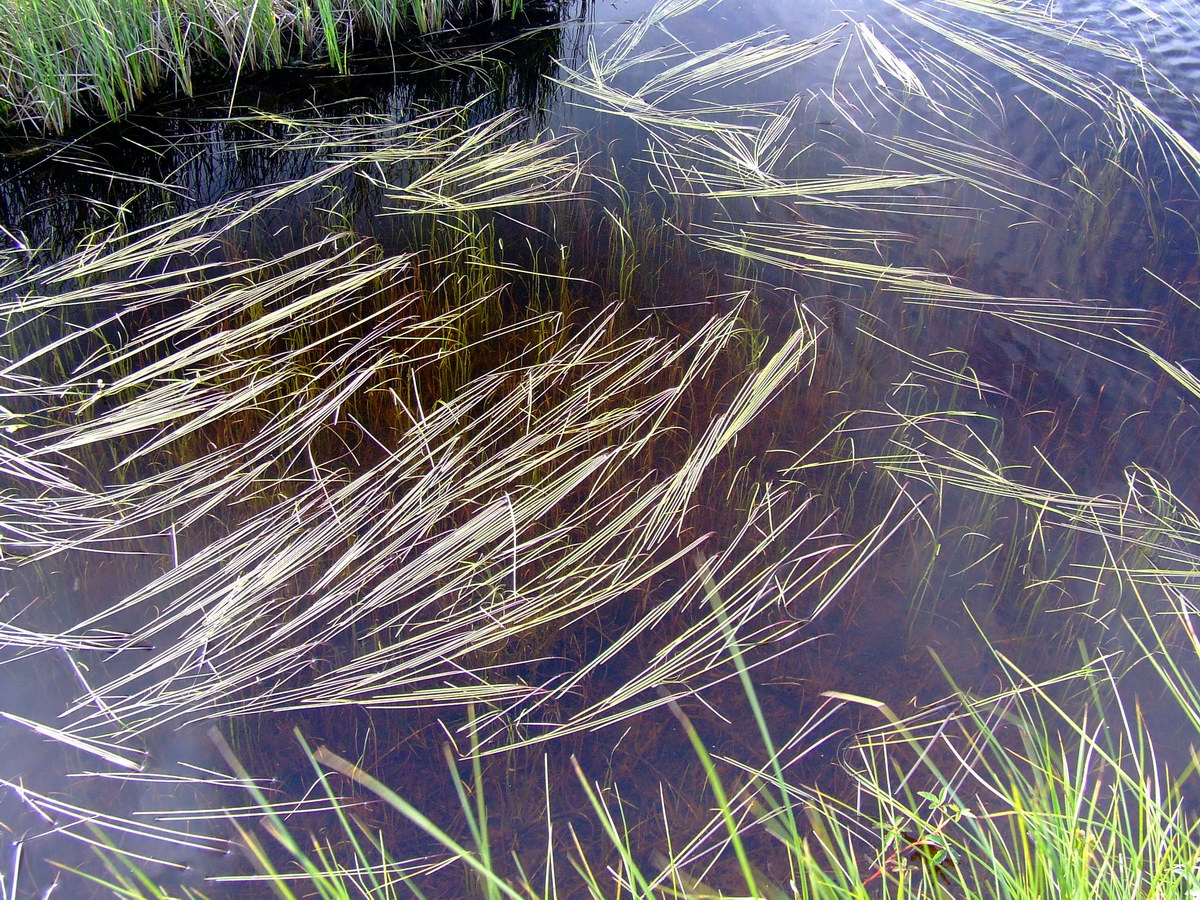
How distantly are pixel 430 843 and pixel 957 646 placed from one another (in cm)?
68

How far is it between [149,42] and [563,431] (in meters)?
1.53

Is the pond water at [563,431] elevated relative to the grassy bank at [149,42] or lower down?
lower down

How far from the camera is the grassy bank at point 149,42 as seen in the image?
1.73 metres

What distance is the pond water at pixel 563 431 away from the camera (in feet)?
3.02

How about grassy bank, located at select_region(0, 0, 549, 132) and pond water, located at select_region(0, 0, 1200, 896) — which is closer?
pond water, located at select_region(0, 0, 1200, 896)

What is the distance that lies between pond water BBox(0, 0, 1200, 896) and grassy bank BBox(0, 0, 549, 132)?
4.8 inches

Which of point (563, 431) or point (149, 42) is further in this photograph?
point (149, 42)

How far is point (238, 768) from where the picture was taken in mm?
876

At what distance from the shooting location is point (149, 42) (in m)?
1.88

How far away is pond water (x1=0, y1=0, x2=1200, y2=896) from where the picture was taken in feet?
3.02

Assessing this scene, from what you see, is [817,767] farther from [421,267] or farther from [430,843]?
[421,267]

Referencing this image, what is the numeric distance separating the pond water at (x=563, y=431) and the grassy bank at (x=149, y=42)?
0.40ft

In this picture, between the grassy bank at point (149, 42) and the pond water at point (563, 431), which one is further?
the grassy bank at point (149, 42)

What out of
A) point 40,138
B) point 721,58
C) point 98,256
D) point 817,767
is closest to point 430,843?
point 817,767
